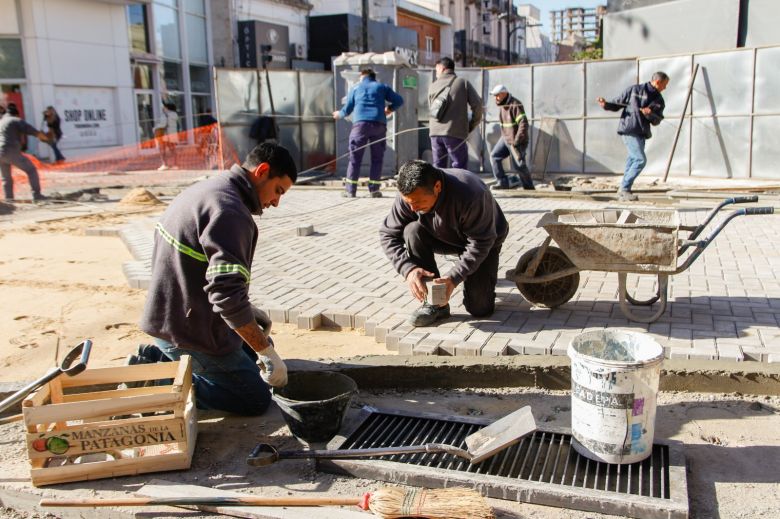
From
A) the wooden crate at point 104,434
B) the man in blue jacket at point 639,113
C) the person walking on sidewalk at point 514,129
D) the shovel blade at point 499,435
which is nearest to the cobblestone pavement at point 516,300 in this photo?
the shovel blade at point 499,435

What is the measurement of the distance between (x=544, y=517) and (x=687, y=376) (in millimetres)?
1561

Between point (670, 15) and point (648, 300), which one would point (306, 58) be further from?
point (648, 300)

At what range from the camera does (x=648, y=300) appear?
17.1 feet

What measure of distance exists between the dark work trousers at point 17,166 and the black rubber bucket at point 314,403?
34.3ft

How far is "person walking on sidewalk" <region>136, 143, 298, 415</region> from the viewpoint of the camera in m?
3.29

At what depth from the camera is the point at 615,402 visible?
9.90 feet

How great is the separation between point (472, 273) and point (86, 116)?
20787 millimetres

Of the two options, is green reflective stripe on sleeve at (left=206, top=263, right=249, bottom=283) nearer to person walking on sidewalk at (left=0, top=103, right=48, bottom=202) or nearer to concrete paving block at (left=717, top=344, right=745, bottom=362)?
concrete paving block at (left=717, top=344, right=745, bottom=362)

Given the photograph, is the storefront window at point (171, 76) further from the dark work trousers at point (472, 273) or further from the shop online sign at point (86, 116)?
the dark work trousers at point (472, 273)

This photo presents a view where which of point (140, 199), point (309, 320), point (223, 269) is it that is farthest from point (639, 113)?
point (223, 269)

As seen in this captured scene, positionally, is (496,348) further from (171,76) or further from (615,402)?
(171,76)

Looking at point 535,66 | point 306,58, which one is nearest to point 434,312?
point 535,66

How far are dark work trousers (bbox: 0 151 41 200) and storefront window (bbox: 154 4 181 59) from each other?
1489cm

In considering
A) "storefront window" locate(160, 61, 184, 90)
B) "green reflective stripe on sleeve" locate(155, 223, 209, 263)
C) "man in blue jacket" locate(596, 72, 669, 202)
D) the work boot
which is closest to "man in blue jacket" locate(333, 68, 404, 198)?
"man in blue jacket" locate(596, 72, 669, 202)
